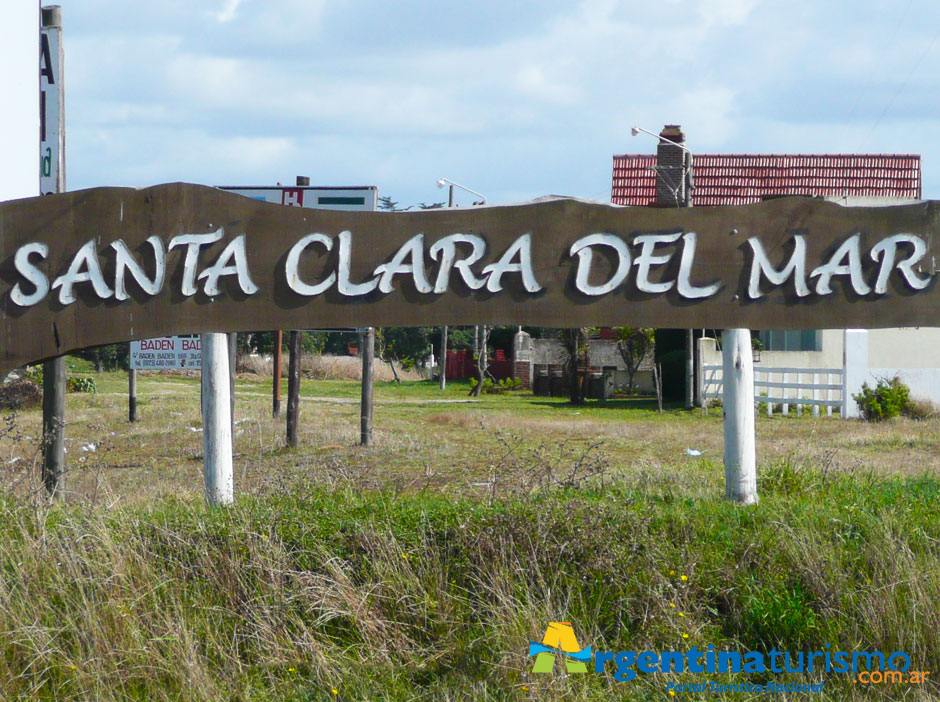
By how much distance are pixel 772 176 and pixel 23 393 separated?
18.8 meters

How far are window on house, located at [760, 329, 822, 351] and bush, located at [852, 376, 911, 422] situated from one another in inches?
141

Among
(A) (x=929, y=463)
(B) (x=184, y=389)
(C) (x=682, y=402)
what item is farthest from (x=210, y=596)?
(B) (x=184, y=389)

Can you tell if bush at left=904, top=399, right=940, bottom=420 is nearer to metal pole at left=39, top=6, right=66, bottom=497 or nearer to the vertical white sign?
metal pole at left=39, top=6, right=66, bottom=497

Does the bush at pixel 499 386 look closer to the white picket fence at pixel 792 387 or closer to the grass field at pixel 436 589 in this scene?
the white picket fence at pixel 792 387

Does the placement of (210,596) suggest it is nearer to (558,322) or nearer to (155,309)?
(155,309)

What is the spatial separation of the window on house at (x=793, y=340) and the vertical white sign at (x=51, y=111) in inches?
685

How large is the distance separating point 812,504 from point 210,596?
126 inches

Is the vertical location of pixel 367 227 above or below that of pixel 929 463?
above

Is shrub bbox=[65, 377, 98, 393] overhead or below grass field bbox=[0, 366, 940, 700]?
overhead

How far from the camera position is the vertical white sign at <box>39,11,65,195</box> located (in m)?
7.07

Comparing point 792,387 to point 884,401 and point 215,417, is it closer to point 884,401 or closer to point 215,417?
point 884,401

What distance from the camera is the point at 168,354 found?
48.8 feet

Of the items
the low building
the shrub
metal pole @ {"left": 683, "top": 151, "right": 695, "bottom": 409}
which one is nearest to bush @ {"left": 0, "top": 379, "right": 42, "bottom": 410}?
the shrub

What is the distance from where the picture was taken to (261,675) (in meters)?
4.50
